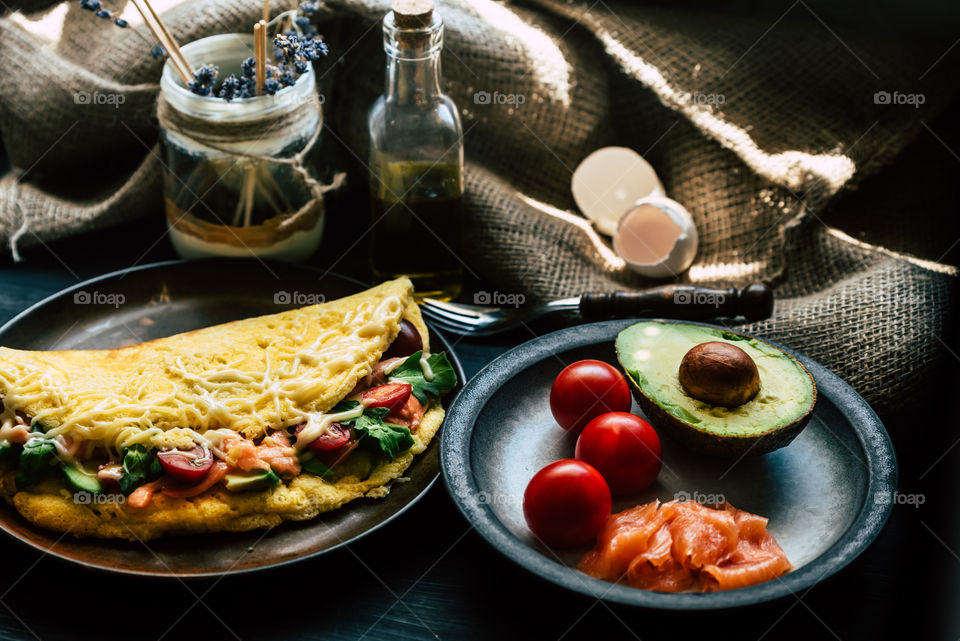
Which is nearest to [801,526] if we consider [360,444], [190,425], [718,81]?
[360,444]

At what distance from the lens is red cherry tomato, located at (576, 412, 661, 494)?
7.63ft

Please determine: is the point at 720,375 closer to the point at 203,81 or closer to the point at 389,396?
the point at 389,396

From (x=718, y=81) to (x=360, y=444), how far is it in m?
2.05

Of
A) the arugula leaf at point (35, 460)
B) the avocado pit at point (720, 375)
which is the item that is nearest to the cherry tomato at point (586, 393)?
the avocado pit at point (720, 375)

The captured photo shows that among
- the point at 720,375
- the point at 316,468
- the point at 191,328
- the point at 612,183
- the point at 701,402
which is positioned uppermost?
the point at 720,375

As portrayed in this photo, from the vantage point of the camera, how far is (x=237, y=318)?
10.1 feet

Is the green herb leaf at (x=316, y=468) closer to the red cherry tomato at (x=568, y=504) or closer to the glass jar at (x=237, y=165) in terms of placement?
the red cherry tomato at (x=568, y=504)

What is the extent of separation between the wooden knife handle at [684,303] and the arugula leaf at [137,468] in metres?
1.34

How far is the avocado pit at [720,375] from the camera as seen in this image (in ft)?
7.50

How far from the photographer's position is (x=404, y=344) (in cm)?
280

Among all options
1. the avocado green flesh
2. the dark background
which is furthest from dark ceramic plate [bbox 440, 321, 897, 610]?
the avocado green flesh

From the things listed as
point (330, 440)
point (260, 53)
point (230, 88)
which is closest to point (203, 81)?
point (230, 88)

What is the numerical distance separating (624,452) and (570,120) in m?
1.67

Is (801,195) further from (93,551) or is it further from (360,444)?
(93,551)
